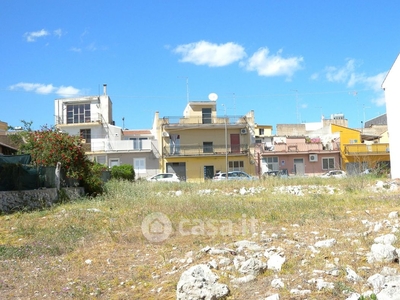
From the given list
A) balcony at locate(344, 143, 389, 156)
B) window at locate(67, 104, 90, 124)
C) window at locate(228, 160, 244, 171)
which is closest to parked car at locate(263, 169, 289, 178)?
window at locate(228, 160, 244, 171)

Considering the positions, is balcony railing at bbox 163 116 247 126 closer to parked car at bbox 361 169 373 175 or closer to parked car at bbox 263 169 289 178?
parked car at bbox 263 169 289 178

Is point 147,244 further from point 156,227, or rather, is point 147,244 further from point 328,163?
point 328,163

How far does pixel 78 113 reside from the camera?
47844 mm

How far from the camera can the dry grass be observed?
17.9ft

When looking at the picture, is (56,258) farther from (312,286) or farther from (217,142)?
(217,142)

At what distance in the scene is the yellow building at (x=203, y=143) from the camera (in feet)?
148

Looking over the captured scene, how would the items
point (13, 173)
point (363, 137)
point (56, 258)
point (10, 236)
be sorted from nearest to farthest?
point (56, 258) → point (10, 236) → point (13, 173) → point (363, 137)

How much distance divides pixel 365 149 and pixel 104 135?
29.2 m

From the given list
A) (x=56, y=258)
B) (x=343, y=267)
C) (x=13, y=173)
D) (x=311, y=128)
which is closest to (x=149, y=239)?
(x=56, y=258)

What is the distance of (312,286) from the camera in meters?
4.69

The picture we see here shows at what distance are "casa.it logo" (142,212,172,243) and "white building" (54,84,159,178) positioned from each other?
112 feet

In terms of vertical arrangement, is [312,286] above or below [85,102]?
below

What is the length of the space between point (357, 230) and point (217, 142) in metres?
38.1

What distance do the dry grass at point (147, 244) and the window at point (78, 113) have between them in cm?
3463
